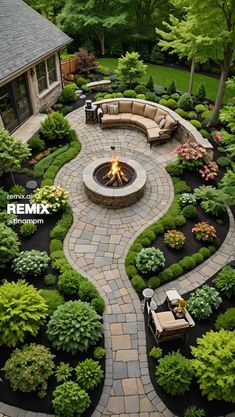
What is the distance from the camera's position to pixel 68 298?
28.1 ft

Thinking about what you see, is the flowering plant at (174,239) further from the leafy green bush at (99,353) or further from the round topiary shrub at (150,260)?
the leafy green bush at (99,353)

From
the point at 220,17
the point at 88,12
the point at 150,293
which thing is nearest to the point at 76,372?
the point at 150,293

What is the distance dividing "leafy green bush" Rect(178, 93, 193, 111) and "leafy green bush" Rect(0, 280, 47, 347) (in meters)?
13.2

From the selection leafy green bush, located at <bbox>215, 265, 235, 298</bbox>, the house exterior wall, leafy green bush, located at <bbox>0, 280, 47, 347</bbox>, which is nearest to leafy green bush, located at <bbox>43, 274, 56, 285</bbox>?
leafy green bush, located at <bbox>0, 280, 47, 347</bbox>

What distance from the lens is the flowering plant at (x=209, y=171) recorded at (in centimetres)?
1227

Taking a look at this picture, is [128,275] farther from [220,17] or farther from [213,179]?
[220,17]

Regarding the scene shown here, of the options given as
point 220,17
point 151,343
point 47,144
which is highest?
point 220,17

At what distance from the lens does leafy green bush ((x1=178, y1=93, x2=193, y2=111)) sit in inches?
659

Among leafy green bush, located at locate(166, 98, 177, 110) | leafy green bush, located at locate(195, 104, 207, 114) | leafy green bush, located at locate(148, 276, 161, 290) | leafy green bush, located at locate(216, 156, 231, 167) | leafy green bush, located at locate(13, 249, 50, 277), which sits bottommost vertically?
leafy green bush, located at locate(148, 276, 161, 290)

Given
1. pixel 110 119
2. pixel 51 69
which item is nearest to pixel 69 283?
pixel 110 119

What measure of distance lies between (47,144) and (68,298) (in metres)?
8.41

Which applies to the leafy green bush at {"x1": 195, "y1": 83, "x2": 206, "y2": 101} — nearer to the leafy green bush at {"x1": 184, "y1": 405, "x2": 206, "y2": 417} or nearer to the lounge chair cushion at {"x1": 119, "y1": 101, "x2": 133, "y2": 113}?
the lounge chair cushion at {"x1": 119, "y1": 101, "x2": 133, "y2": 113}

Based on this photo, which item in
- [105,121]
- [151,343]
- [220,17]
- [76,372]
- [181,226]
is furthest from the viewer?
[105,121]

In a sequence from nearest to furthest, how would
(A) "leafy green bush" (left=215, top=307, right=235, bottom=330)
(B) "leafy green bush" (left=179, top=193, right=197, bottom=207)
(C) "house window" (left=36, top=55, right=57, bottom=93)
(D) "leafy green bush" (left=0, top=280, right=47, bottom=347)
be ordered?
(D) "leafy green bush" (left=0, top=280, right=47, bottom=347)
(A) "leafy green bush" (left=215, top=307, right=235, bottom=330)
(B) "leafy green bush" (left=179, top=193, right=197, bottom=207)
(C) "house window" (left=36, top=55, right=57, bottom=93)
